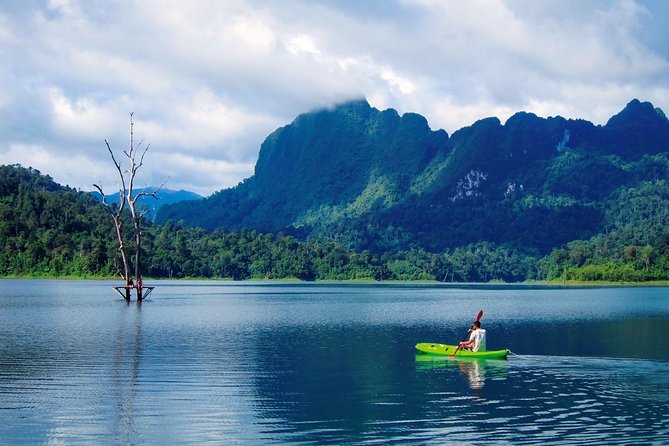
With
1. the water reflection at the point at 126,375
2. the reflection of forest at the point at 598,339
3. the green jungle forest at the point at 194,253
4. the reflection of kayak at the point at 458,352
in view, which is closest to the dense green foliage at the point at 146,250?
the green jungle forest at the point at 194,253

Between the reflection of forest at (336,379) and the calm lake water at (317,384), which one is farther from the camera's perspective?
the reflection of forest at (336,379)

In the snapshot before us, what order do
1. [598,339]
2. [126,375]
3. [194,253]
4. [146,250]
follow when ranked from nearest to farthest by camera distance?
[126,375], [598,339], [146,250], [194,253]

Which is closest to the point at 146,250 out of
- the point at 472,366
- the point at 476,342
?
the point at 476,342

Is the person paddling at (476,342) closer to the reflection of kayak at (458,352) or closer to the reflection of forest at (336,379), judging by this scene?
the reflection of kayak at (458,352)

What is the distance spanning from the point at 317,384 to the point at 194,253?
144 meters

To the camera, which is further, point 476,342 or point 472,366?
point 476,342

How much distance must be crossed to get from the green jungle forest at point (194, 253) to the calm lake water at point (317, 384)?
271 ft

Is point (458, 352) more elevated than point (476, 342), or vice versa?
point (476, 342)

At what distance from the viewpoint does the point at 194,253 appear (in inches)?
6594

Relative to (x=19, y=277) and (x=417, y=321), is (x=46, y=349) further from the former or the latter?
(x=19, y=277)

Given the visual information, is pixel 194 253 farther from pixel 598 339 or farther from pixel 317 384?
pixel 317 384

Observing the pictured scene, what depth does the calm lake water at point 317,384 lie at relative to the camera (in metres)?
19.2

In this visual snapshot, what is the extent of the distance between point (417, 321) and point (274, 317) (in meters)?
9.74

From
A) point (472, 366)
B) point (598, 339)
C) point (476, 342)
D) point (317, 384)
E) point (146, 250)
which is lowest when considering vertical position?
point (317, 384)
